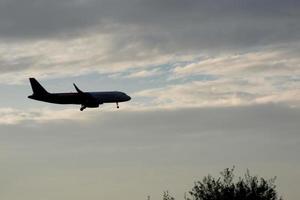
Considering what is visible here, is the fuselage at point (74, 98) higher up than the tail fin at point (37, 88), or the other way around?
the tail fin at point (37, 88)

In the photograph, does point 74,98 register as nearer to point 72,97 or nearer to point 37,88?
point 72,97

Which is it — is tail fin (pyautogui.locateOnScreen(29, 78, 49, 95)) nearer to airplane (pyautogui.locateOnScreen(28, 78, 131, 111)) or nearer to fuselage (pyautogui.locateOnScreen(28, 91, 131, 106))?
airplane (pyautogui.locateOnScreen(28, 78, 131, 111))

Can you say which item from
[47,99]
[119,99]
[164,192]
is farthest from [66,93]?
[164,192]

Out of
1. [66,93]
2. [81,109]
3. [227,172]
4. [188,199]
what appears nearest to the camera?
[188,199]

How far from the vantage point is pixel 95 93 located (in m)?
145

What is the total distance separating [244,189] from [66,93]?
63.4 metres

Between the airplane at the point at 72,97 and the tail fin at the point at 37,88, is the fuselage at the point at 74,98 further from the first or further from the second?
the tail fin at the point at 37,88

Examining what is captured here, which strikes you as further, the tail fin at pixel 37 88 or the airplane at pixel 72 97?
the tail fin at pixel 37 88

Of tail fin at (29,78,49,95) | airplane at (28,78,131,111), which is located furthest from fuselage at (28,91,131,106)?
tail fin at (29,78,49,95)

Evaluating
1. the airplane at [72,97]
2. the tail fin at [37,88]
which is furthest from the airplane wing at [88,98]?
the tail fin at [37,88]

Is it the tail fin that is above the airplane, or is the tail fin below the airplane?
above

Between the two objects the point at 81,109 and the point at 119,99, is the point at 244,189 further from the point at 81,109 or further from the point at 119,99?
the point at 119,99

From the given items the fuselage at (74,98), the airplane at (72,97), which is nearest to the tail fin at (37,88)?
the airplane at (72,97)

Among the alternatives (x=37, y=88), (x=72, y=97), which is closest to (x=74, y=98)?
(x=72, y=97)
